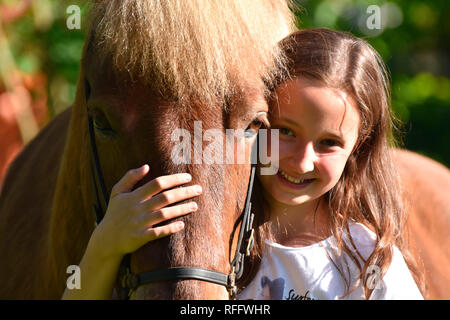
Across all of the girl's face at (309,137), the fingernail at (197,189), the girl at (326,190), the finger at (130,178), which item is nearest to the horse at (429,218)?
Answer: the girl at (326,190)

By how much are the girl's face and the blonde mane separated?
0.16 meters

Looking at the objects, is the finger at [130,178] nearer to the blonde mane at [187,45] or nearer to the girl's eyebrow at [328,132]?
the blonde mane at [187,45]

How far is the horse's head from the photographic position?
76.6 inches

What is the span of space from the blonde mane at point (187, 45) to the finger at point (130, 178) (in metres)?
0.26

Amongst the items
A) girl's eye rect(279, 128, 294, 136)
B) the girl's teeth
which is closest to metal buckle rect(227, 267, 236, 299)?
the girl's teeth

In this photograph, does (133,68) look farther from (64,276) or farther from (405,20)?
(405,20)

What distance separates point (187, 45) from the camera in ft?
6.84

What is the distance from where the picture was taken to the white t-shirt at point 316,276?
A: 2354mm

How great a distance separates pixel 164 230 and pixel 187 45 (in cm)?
63

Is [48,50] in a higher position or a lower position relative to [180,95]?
lower

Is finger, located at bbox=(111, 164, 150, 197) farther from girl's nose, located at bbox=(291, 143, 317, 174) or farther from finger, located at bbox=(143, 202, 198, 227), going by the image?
girl's nose, located at bbox=(291, 143, 317, 174)

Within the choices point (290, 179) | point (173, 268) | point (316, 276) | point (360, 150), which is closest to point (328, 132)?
point (290, 179)

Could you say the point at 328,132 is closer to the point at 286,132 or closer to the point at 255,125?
the point at 286,132
